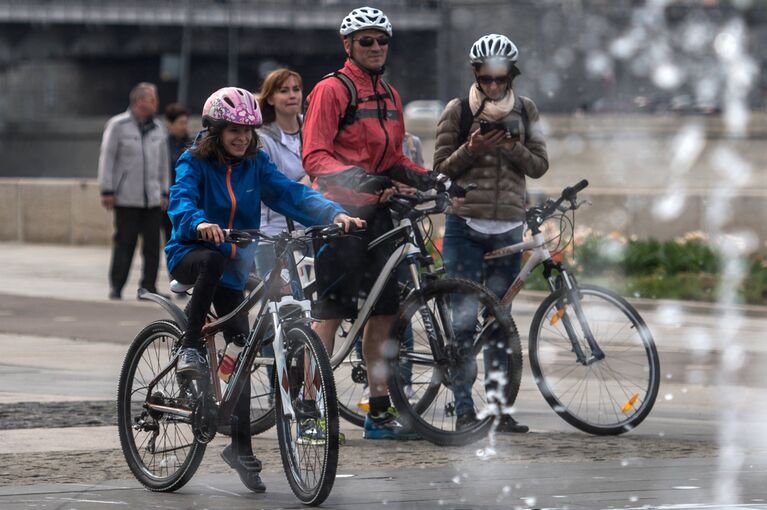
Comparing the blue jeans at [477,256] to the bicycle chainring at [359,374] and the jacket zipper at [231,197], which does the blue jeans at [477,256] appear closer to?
the bicycle chainring at [359,374]

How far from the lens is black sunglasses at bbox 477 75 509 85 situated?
25.6 ft

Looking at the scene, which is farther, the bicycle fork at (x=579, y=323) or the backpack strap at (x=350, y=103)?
the bicycle fork at (x=579, y=323)

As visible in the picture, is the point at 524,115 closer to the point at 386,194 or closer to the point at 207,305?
the point at 386,194

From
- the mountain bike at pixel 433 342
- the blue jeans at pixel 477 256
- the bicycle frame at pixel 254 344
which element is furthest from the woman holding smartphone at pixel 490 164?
the bicycle frame at pixel 254 344

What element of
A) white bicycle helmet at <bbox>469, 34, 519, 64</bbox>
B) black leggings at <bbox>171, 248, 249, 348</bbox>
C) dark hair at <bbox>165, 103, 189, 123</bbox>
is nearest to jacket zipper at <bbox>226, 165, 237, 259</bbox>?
black leggings at <bbox>171, 248, 249, 348</bbox>

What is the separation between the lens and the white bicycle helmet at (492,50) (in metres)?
7.74

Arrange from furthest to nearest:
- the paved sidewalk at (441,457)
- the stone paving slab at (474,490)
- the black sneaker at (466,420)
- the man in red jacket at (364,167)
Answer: the man in red jacket at (364,167), the black sneaker at (466,420), the paved sidewalk at (441,457), the stone paving slab at (474,490)

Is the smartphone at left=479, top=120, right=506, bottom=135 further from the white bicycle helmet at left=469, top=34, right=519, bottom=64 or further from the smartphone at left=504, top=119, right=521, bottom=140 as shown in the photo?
the white bicycle helmet at left=469, top=34, right=519, bottom=64

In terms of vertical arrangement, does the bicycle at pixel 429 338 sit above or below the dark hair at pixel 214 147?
below

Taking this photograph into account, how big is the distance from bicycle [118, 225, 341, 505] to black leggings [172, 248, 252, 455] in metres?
0.06

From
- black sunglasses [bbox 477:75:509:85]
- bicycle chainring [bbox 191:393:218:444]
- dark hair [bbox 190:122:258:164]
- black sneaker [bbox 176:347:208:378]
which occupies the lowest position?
bicycle chainring [bbox 191:393:218:444]

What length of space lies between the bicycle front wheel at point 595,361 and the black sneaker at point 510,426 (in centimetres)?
17

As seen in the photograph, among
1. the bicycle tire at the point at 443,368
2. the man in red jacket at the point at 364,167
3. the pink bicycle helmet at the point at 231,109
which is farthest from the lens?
the man in red jacket at the point at 364,167

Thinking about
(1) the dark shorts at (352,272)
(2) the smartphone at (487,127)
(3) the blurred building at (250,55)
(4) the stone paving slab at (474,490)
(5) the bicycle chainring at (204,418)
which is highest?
(3) the blurred building at (250,55)
